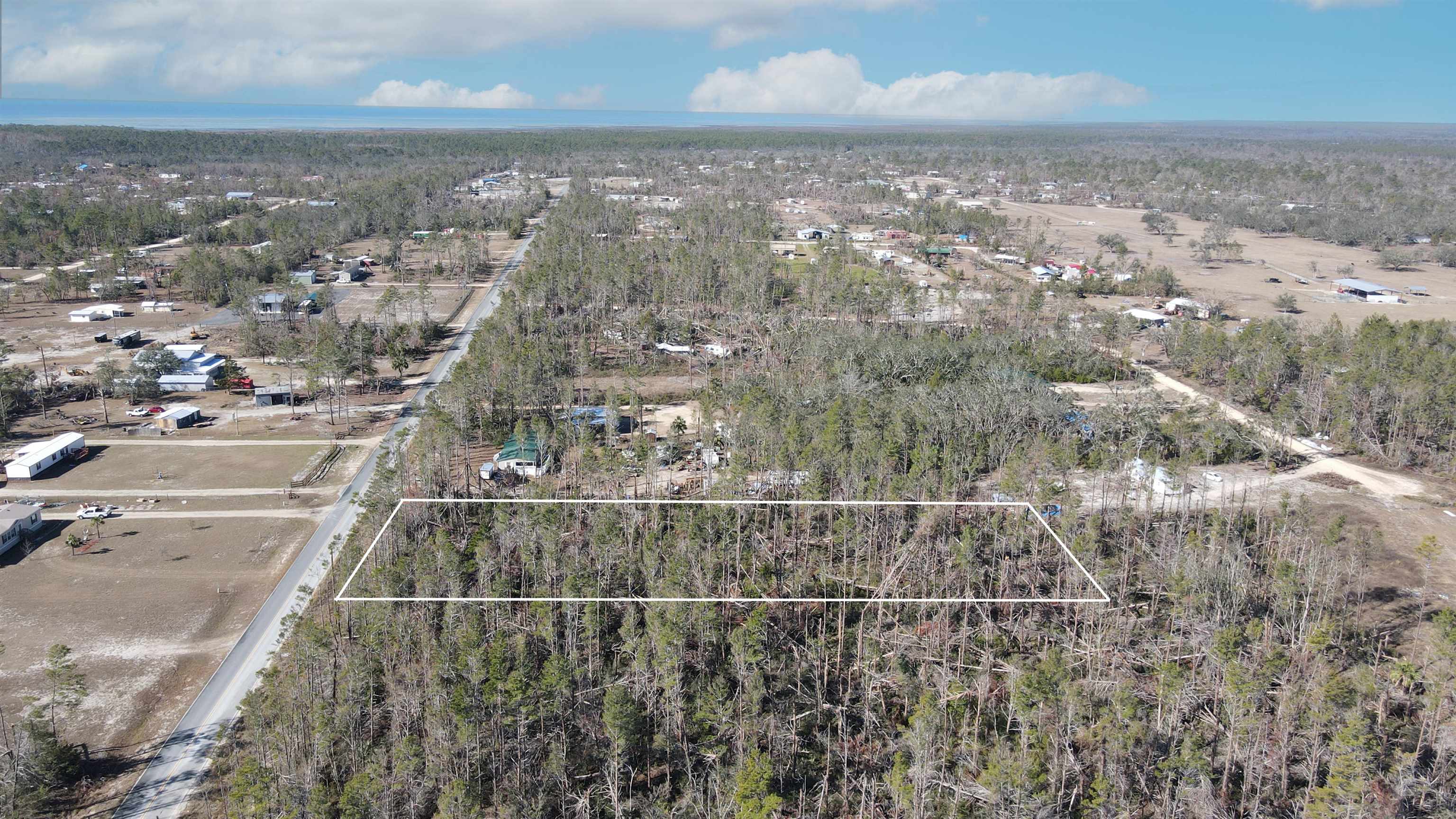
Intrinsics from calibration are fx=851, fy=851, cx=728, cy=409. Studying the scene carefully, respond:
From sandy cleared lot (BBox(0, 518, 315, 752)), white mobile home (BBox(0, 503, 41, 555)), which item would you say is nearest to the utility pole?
white mobile home (BBox(0, 503, 41, 555))

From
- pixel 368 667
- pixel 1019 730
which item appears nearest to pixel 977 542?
pixel 1019 730

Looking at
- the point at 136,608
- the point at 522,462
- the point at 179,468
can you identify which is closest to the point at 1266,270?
the point at 522,462

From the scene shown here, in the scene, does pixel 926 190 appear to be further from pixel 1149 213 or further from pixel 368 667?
pixel 368 667

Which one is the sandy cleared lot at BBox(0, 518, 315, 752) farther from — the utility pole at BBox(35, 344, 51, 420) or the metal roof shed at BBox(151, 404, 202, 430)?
the utility pole at BBox(35, 344, 51, 420)

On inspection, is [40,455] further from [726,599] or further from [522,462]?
[726,599]

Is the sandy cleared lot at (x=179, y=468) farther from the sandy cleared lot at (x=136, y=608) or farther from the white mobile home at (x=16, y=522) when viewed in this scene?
the white mobile home at (x=16, y=522)
